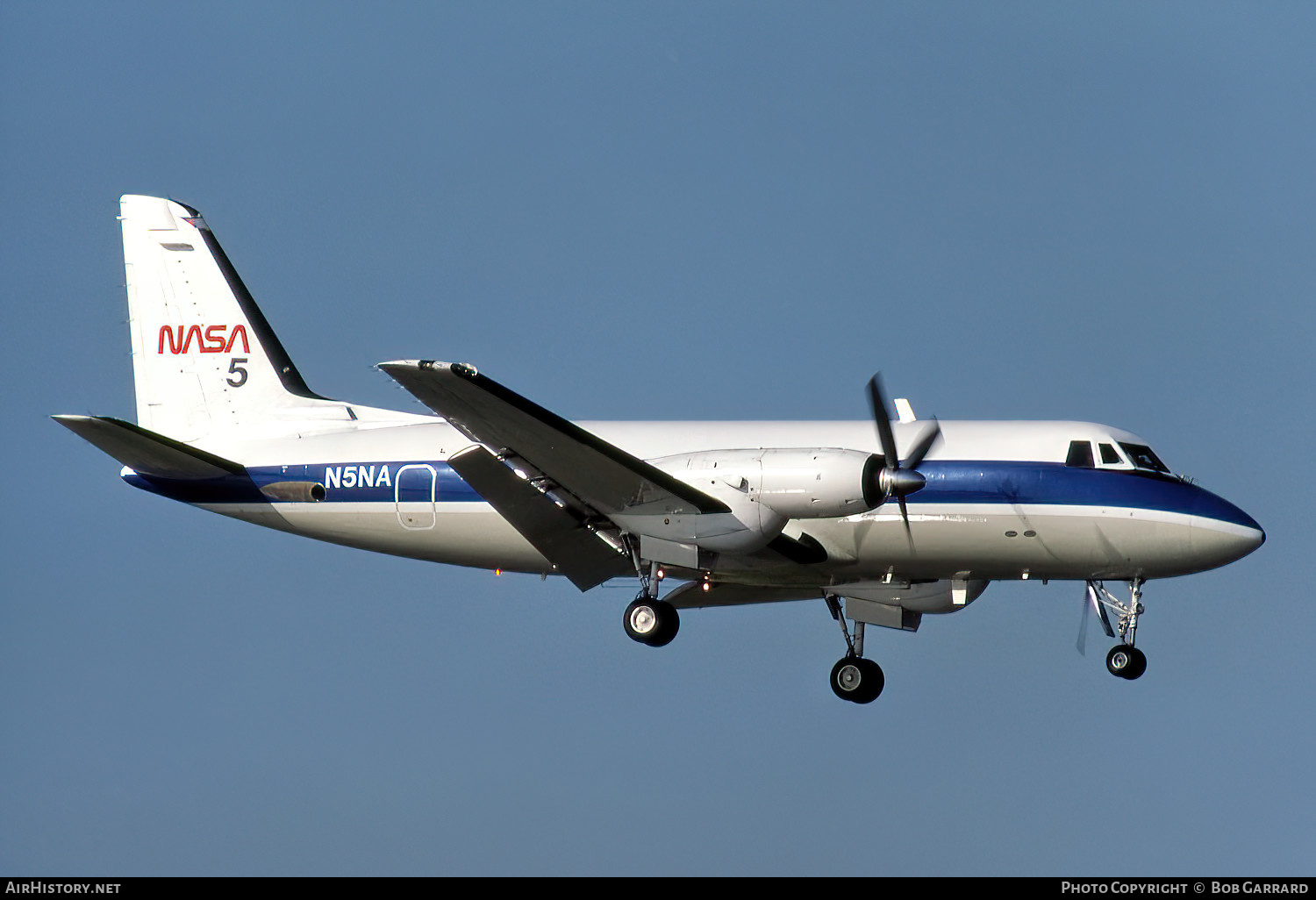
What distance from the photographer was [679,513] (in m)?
25.1

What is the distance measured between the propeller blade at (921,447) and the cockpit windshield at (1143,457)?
2920mm

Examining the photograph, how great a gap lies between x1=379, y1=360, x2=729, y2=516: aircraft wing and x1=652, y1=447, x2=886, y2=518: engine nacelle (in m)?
0.49

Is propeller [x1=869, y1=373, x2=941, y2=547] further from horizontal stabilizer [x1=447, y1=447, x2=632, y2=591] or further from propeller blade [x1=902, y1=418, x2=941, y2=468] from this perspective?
horizontal stabilizer [x1=447, y1=447, x2=632, y2=591]

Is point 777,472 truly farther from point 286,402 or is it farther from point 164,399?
point 164,399

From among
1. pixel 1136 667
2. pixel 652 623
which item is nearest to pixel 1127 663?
pixel 1136 667

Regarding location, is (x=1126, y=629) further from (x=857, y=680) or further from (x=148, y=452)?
(x=148, y=452)

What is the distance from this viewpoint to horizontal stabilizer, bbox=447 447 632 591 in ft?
83.7

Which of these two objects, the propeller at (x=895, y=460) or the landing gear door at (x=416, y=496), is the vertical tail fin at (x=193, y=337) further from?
the propeller at (x=895, y=460)

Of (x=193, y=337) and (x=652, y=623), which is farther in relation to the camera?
(x=193, y=337)

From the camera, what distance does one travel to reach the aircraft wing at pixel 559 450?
2309cm

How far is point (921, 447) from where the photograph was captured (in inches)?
987

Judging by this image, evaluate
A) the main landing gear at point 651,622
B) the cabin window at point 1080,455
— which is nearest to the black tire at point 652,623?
the main landing gear at point 651,622

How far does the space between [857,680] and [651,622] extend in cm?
512
